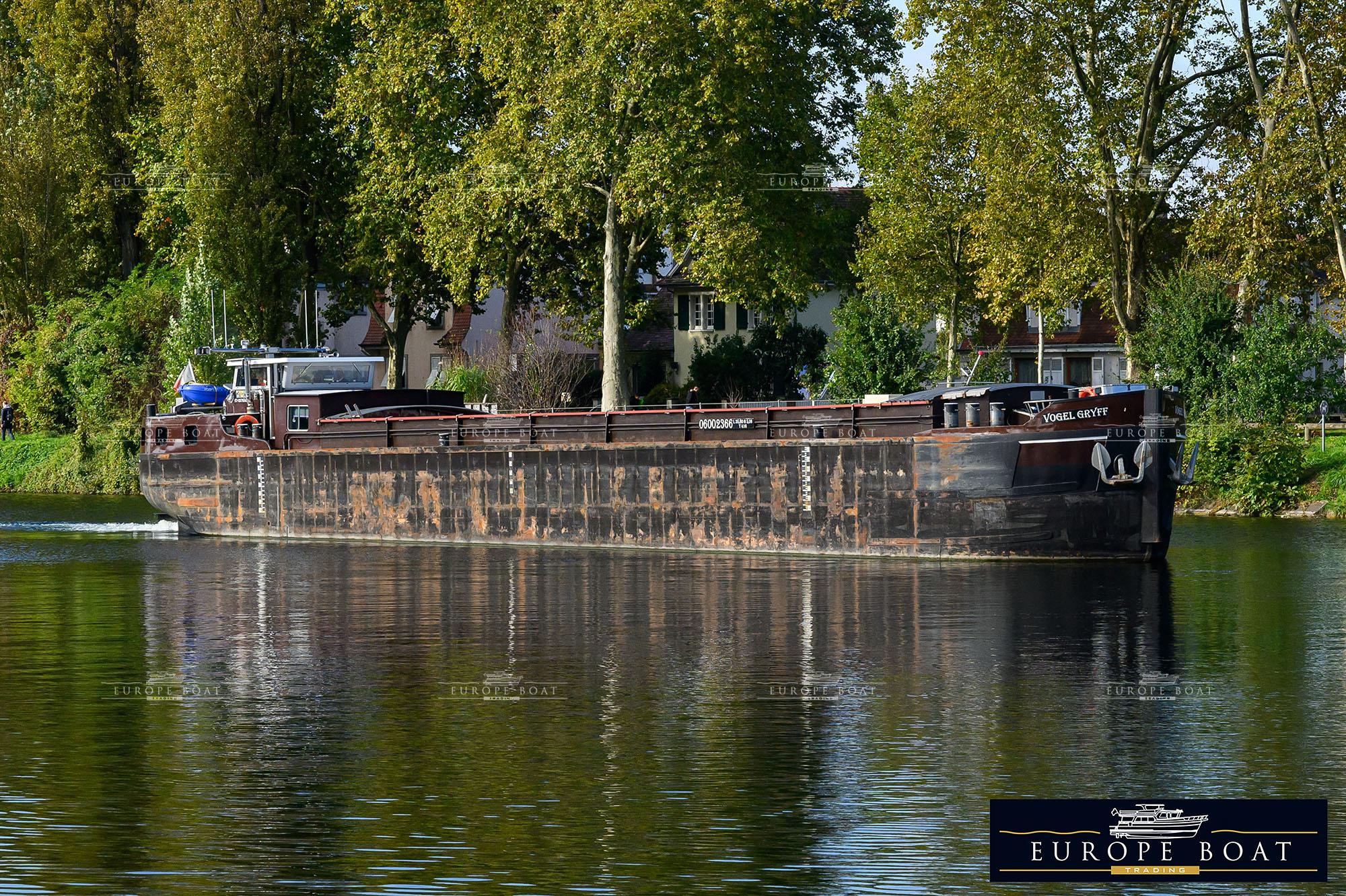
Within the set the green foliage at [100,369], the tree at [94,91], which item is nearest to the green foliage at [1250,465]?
the green foliage at [100,369]

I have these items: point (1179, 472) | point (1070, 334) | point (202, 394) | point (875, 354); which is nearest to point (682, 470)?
point (1179, 472)

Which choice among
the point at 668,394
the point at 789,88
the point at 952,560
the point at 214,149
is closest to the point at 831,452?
the point at 952,560

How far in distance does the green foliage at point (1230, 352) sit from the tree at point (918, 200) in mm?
22198

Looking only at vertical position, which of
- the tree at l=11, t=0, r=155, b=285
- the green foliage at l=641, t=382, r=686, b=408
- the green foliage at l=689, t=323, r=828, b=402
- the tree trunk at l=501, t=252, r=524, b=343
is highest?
the tree at l=11, t=0, r=155, b=285

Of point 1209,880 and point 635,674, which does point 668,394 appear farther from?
point 1209,880

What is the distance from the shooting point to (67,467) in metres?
83.0

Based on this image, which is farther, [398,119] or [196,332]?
[196,332]

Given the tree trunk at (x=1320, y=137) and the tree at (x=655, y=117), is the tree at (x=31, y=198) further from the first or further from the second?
the tree trunk at (x=1320, y=137)

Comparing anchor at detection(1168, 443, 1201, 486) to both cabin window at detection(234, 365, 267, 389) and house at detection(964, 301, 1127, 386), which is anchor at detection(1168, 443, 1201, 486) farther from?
house at detection(964, 301, 1127, 386)

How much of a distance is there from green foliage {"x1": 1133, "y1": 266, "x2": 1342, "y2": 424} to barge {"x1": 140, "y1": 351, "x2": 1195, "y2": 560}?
15416mm

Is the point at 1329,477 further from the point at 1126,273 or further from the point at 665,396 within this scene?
the point at 665,396

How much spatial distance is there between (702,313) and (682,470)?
6792 centimetres

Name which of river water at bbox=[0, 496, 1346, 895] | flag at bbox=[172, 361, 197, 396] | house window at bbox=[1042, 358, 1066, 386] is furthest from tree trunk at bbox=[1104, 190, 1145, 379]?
house window at bbox=[1042, 358, 1066, 386]

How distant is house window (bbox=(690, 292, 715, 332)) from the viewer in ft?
373
